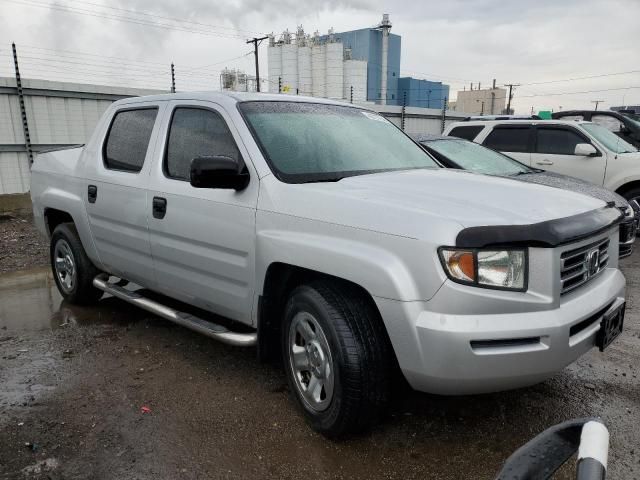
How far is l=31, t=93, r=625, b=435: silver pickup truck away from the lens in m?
2.29

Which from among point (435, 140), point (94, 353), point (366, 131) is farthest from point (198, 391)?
point (435, 140)

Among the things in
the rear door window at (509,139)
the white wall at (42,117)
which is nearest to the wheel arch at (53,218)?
the white wall at (42,117)

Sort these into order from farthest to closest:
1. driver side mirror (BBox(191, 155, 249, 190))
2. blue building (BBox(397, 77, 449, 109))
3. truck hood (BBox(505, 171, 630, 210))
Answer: blue building (BBox(397, 77, 449, 109)) → truck hood (BBox(505, 171, 630, 210)) → driver side mirror (BBox(191, 155, 249, 190))

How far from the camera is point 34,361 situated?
154 inches

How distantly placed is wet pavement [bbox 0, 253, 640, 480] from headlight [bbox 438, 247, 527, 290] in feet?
3.16

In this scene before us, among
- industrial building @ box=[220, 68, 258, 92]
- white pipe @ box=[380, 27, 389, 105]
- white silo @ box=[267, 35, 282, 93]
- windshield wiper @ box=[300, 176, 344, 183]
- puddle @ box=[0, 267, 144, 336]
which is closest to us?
windshield wiper @ box=[300, 176, 344, 183]

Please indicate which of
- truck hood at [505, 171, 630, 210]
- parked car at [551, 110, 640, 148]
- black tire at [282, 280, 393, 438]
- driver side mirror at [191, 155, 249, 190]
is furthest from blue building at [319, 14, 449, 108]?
black tire at [282, 280, 393, 438]

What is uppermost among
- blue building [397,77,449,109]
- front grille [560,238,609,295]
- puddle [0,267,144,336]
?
blue building [397,77,449,109]

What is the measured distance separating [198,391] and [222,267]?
0.83 m

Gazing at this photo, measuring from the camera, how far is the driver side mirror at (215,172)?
285 cm

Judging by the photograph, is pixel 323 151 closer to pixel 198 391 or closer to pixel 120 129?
pixel 198 391

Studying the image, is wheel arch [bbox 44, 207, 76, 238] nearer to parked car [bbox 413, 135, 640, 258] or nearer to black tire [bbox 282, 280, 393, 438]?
black tire [bbox 282, 280, 393, 438]

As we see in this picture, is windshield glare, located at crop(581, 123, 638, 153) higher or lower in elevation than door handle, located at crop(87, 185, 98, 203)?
higher

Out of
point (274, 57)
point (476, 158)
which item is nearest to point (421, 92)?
point (274, 57)
